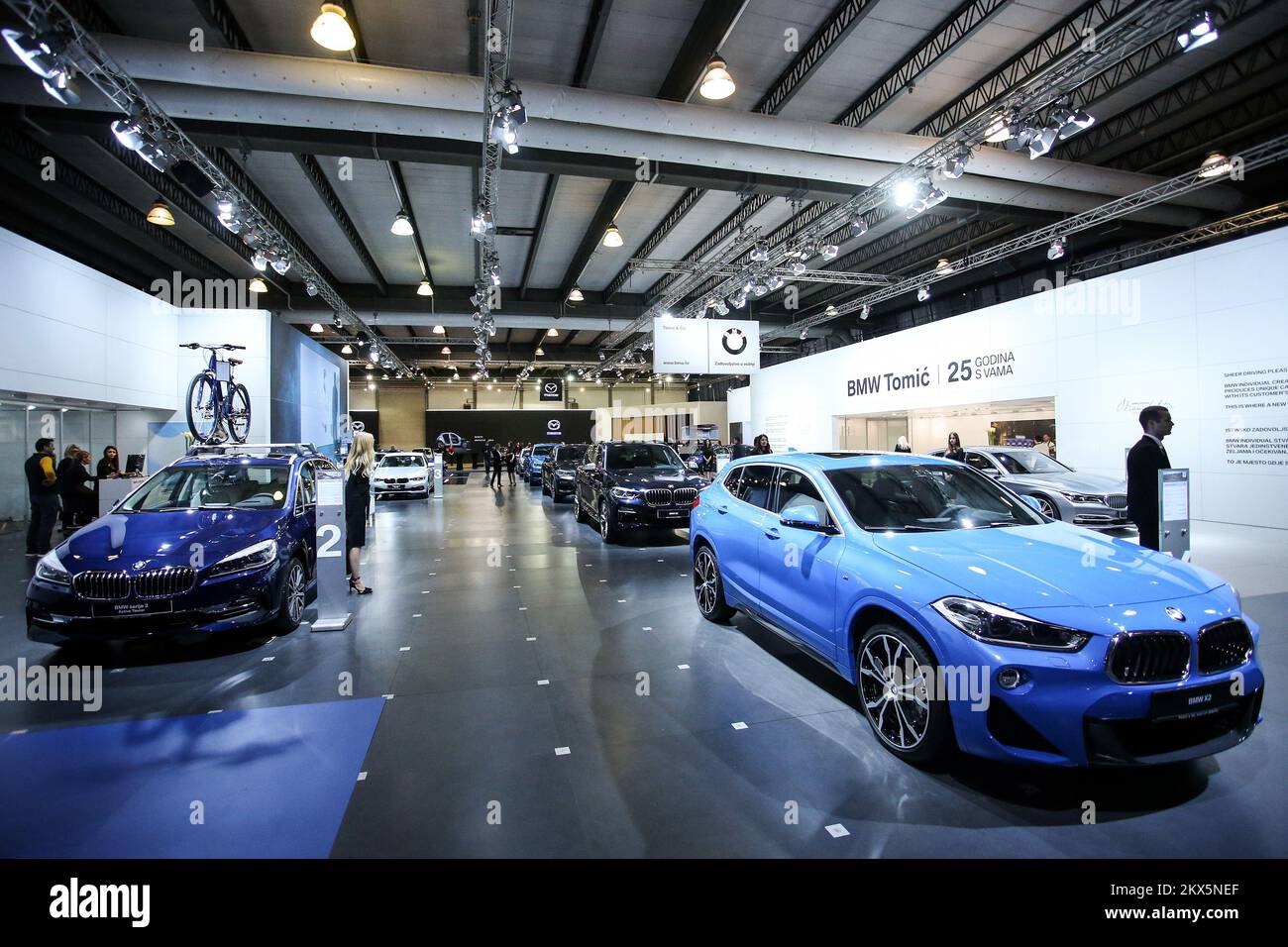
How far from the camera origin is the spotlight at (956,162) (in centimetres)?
859

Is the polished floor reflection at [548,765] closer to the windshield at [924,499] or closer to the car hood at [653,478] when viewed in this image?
the windshield at [924,499]

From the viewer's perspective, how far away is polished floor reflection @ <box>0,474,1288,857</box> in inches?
92.4

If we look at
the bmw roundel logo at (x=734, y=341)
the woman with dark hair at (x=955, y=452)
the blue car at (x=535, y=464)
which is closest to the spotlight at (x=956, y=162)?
the woman with dark hair at (x=955, y=452)

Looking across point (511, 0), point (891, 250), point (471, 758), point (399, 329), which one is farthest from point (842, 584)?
point (399, 329)

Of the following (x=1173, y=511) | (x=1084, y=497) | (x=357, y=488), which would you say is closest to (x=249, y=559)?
(x=357, y=488)

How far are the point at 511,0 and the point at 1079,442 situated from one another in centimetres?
1313

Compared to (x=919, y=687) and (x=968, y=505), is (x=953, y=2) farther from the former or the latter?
(x=919, y=687)

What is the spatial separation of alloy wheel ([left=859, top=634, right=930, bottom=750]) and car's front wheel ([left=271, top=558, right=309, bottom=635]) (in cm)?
435

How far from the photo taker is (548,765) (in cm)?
292

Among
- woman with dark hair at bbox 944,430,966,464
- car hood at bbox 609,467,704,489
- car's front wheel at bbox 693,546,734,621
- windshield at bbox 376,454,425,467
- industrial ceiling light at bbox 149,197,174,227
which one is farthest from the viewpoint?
windshield at bbox 376,454,425,467

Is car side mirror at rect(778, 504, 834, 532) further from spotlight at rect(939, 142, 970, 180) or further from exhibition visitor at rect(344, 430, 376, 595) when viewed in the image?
spotlight at rect(939, 142, 970, 180)

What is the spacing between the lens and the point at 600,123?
802 cm

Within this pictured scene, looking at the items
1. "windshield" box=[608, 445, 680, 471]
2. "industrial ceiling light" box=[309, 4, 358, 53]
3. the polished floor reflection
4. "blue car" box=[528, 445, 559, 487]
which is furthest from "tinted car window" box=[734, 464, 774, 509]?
"blue car" box=[528, 445, 559, 487]

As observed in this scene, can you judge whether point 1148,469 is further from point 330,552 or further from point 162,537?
point 162,537
